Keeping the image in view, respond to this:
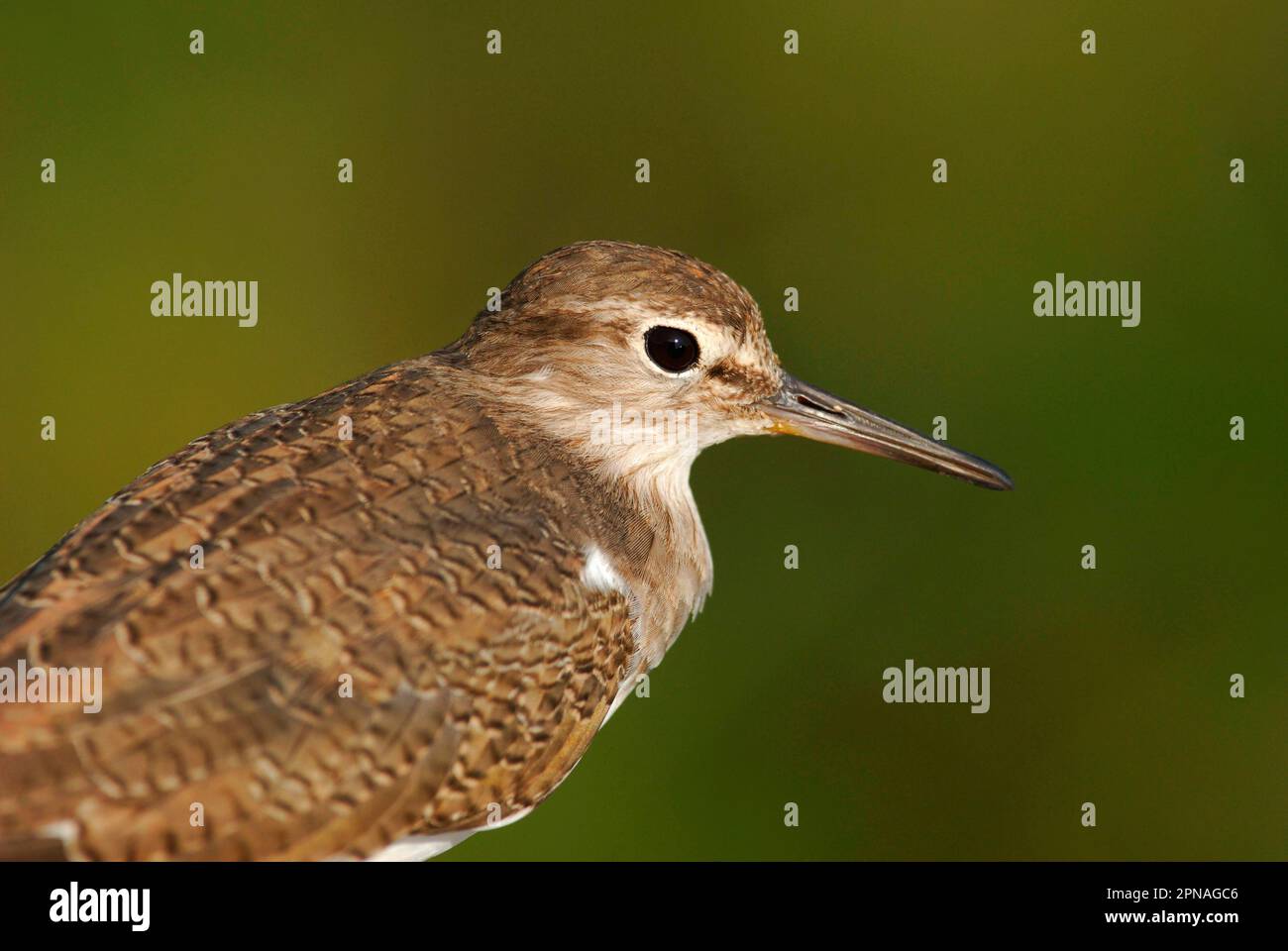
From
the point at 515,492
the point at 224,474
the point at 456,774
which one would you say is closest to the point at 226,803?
the point at 456,774

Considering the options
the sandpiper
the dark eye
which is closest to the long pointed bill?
the sandpiper

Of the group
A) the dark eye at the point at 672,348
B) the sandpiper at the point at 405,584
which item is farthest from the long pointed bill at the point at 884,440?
the dark eye at the point at 672,348

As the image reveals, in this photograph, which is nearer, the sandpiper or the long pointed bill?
the sandpiper

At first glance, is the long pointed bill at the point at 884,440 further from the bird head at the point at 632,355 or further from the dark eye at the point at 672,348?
the dark eye at the point at 672,348

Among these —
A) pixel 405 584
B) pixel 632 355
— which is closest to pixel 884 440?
pixel 632 355

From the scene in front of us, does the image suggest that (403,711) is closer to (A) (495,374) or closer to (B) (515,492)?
(B) (515,492)

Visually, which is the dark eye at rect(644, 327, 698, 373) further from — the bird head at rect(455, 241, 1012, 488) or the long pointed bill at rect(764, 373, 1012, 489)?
the long pointed bill at rect(764, 373, 1012, 489)

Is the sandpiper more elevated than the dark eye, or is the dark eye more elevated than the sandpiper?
the dark eye
